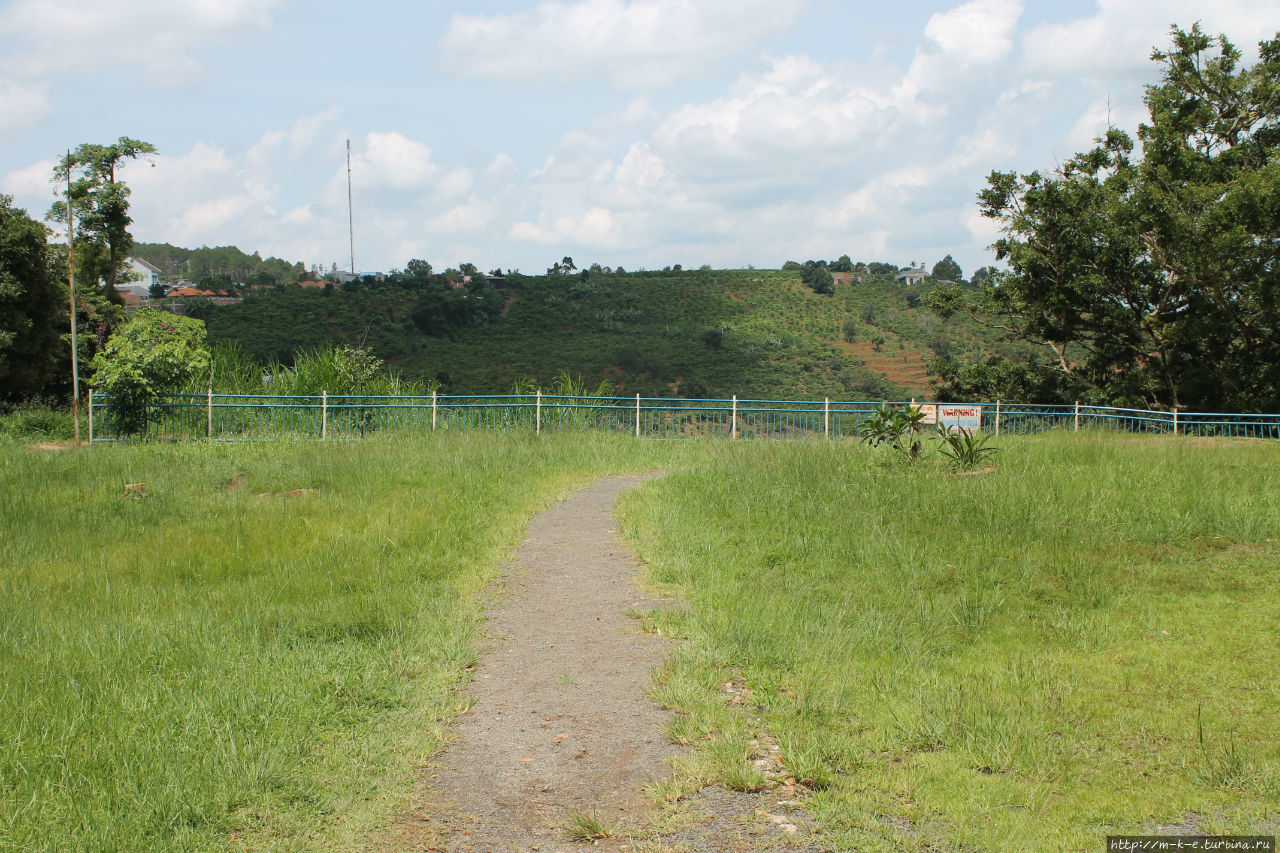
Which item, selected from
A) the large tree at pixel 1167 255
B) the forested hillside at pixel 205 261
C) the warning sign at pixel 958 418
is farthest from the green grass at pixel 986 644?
the forested hillside at pixel 205 261

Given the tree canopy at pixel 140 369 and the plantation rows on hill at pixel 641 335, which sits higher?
the plantation rows on hill at pixel 641 335

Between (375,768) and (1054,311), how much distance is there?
87.0 feet

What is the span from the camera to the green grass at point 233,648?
4258 millimetres

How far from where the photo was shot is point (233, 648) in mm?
6301

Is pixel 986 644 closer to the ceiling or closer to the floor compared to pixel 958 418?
closer to the floor

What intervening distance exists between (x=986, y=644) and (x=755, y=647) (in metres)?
1.65

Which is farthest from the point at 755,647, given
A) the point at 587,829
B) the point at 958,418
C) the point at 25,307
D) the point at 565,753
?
the point at 25,307

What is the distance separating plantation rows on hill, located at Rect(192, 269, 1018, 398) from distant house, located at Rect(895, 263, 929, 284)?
5488 millimetres

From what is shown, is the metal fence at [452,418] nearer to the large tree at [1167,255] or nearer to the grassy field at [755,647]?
the large tree at [1167,255]

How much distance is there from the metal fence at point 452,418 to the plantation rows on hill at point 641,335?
18.5 meters

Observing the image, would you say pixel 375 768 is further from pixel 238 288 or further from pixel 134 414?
pixel 238 288

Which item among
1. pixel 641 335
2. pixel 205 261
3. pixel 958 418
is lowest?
pixel 958 418

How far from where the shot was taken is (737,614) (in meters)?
7.03

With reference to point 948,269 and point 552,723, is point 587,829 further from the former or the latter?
point 948,269
